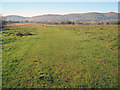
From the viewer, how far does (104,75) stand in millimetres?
8805

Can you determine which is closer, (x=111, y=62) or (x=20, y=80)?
(x=20, y=80)

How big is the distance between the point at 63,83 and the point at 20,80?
328 cm

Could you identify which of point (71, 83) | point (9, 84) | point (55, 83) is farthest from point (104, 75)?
point (9, 84)

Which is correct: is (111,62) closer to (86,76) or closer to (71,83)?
(86,76)

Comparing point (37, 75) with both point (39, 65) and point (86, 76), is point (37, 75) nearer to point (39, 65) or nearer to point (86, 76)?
point (39, 65)

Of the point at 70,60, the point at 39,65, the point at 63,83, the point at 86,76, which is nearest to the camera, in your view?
the point at 63,83

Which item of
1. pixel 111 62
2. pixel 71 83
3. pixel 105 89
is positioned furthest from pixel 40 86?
pixel 111 62

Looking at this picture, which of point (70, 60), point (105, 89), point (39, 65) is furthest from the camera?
point (70, 60)

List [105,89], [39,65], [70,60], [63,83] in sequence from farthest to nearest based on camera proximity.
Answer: [70,60] → [39,65] → [63,83] → [105,89]

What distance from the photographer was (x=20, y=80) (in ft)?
26.9

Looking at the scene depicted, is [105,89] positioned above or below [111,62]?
below

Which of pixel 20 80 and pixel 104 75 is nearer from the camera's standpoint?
pixel 20 80

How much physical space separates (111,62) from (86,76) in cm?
438

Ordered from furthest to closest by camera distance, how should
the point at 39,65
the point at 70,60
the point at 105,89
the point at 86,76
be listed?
the point at 70,60, the point at 39,65, the point at 86,76, the point at 105,89
